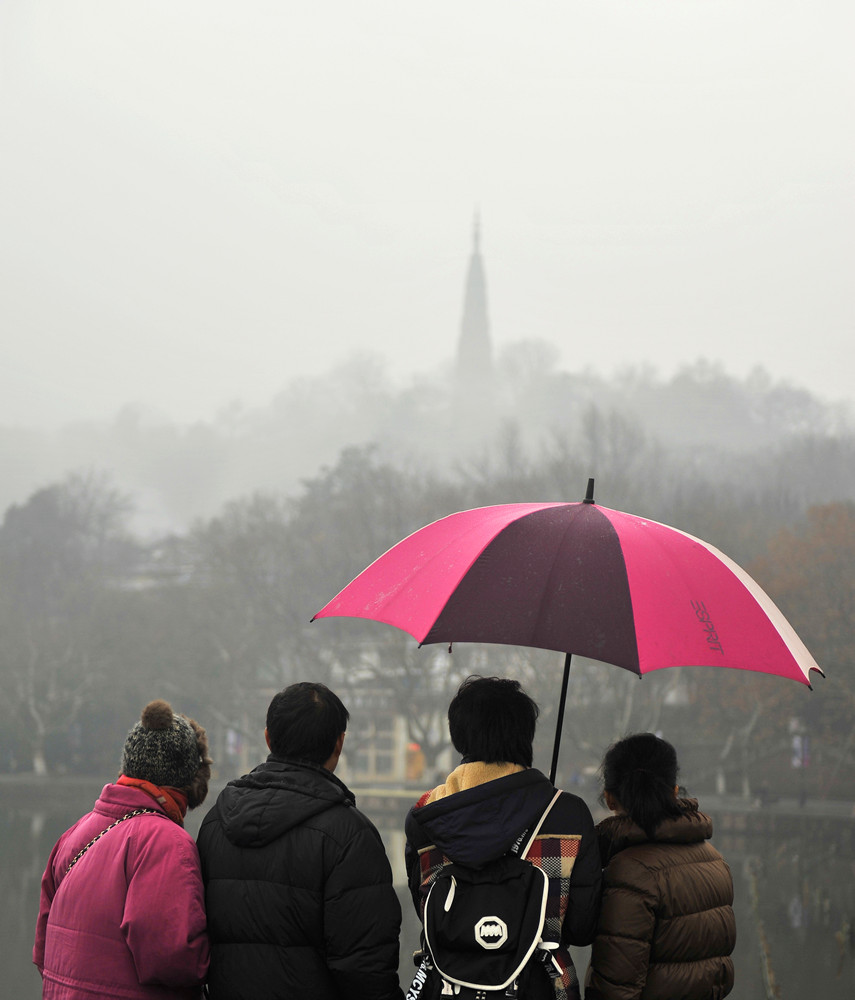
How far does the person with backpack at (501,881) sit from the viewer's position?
248 cm

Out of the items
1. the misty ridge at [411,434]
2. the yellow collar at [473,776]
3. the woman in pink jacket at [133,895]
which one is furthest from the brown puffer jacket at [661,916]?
the misty ridge at [411,434]

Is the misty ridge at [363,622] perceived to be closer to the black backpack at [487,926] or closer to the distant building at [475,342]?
the black backpack at [487,926]

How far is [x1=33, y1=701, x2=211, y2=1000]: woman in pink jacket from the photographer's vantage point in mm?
2562

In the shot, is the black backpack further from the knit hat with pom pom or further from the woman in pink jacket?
the knit hat with pom pom

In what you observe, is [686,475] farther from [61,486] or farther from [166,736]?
[166,736]

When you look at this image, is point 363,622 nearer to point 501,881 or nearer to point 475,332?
point 501,881

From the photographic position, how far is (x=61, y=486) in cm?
5959

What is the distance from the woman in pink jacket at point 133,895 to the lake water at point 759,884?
1584cm

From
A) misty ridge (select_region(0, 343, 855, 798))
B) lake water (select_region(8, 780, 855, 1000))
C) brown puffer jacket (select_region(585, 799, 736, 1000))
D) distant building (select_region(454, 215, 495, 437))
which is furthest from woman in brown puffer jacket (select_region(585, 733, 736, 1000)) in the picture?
distant building (select_region(454, 215, 495, 437))

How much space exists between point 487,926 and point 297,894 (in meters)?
0.44

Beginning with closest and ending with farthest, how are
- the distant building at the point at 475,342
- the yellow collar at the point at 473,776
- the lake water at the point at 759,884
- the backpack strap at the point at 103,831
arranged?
1. the yellow collar at the point at 473,776
2. the backpack strap at the point at 103,831
3. the lake water at the point at 759,884
4. the distant building at the point at 475,342

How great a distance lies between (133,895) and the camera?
258 centimetres

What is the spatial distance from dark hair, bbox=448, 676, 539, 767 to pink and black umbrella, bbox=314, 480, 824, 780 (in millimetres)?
274

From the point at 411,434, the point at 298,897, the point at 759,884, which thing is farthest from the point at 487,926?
the point at 411,434
